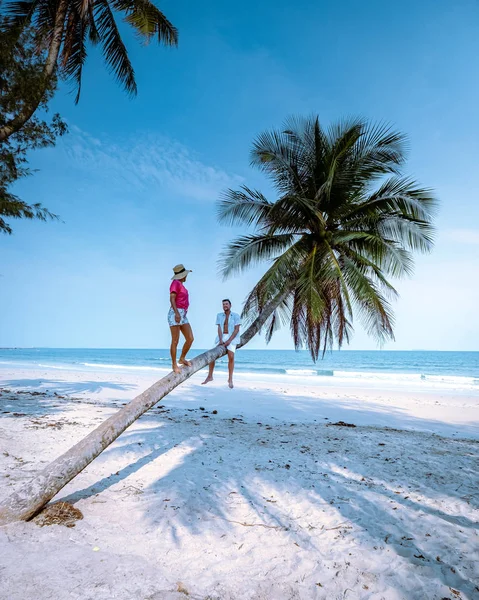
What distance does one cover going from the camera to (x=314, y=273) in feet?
23.0

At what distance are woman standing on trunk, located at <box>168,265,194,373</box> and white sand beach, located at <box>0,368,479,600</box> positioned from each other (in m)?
1.66

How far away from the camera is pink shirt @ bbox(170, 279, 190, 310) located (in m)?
4.62

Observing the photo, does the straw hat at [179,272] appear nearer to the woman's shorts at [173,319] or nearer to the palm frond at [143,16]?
the woman's shorts at [173,319]

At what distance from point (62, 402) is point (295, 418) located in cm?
596

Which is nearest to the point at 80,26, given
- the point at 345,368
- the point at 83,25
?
the point at 83,25

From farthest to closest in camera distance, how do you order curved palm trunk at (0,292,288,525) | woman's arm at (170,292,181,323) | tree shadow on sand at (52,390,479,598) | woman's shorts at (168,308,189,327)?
woman's shorts at (168,308,189,327) < woman's arm at (170,292,181,323) < curved palm trunk at (0,292,288,525) < tree shadow on sand at (52,390,479,598)

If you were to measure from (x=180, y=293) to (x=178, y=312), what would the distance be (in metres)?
0.25

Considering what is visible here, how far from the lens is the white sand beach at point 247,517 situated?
260 cm

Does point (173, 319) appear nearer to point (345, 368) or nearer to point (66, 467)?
point (66, 467)

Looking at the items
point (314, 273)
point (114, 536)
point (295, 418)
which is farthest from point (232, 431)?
point (114, 536)

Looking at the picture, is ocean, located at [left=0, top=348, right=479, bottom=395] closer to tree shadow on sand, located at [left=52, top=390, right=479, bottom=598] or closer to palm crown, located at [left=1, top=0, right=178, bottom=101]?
tree shadow on sand, located at [left=52, top=390, right=479, bottom=598]

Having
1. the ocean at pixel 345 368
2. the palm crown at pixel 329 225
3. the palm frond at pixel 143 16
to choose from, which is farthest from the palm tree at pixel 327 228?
the ocean at pixel 345 368

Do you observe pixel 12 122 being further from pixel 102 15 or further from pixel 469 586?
pixel 469 586

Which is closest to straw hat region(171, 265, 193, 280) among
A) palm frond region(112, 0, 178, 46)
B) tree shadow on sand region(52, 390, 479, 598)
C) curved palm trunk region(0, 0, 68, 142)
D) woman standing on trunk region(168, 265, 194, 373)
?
woman standing on trunk region(168, 265, 194, 373)
